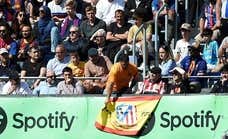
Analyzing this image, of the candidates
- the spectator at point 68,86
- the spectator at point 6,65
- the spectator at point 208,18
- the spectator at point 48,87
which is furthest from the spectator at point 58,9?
the spectator at point 68,86

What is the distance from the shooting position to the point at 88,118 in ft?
56.6

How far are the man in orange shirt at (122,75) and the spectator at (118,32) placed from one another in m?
2.30

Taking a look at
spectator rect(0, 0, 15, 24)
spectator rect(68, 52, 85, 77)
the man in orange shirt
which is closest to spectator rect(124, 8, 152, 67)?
spectator rect(68, 52, 85, 77)

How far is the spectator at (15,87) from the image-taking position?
18.3m

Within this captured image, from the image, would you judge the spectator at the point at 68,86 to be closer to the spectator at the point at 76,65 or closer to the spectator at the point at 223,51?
the spectator at the point at 76,65

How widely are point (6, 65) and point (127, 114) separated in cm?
369

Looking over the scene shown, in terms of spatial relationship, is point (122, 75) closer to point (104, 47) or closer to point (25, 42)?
point (104, 47)

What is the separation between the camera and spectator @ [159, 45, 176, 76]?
18.7 m

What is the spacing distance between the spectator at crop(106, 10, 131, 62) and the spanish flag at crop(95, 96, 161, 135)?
297cm

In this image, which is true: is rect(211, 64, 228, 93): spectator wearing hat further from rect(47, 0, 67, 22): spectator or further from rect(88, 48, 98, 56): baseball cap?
rect(47, 0, 67, 22): spectator

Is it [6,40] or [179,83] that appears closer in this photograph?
[179,83]

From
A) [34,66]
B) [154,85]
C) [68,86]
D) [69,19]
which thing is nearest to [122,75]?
[154,85]

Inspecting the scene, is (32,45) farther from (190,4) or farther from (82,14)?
(190,4)

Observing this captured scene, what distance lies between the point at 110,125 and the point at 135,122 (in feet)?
1.36
